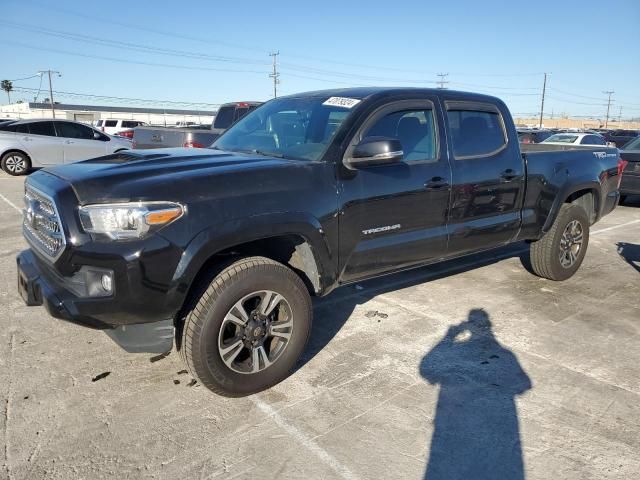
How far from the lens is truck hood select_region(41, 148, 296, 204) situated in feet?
8.70

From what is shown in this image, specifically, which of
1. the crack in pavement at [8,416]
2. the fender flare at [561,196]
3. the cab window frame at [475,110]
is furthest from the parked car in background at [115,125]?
the fender flare at [561,196]

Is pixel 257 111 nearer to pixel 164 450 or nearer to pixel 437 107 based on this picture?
pixel 437 107

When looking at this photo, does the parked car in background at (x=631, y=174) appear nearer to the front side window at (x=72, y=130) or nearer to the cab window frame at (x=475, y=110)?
the cab window frame at (x=475, y=110)

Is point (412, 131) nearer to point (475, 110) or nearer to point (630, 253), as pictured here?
point (475, 110)

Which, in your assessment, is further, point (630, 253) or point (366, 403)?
point (630, 253)

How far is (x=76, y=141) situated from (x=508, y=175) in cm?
1338

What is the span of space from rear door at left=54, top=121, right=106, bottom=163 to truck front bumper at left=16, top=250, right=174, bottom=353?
41.6 ft

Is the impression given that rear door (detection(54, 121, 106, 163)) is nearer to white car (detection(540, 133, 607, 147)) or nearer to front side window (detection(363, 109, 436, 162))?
front side window (detection(363, 109, 436, 162))

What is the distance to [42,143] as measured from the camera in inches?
556

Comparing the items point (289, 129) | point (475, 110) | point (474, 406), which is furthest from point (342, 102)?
point (474, 406)

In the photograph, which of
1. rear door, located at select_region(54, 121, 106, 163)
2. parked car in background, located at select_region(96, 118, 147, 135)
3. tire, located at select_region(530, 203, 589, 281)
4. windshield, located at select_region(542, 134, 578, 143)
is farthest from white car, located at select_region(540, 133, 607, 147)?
parked car in background, located at select_region(96, 118, 147, 135)

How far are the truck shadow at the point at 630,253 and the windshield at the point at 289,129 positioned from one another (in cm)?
466

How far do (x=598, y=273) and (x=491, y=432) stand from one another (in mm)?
3967

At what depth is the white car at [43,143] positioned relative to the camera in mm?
13836
